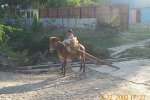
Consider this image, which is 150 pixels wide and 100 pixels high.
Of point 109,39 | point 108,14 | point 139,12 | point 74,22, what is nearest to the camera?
point 109,39

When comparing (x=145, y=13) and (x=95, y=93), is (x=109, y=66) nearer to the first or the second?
(x=95, y=93)

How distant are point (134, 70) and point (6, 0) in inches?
1381

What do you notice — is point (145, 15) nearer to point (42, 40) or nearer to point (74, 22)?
point (74, 22)

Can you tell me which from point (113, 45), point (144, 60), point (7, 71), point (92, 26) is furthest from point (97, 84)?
point (92, 26)

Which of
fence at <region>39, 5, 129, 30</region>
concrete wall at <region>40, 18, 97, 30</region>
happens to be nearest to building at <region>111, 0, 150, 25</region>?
fence at <region>39, 5, 129, 30</region>

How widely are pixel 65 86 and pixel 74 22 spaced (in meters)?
24.7

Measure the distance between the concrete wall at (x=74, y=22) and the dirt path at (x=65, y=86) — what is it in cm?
1925

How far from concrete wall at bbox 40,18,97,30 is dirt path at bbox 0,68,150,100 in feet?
63.2

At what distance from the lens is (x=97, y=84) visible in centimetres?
1378

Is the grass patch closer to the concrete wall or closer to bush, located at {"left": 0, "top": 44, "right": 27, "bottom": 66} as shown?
bush, located at {"left": 0, "top": 44, "right": 27, "bottom": 66}

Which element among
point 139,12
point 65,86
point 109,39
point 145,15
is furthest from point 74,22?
point 65,86

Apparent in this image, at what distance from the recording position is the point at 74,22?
37.9m

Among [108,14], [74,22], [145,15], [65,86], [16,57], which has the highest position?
[108,14]

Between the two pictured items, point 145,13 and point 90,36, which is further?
point 145,13
